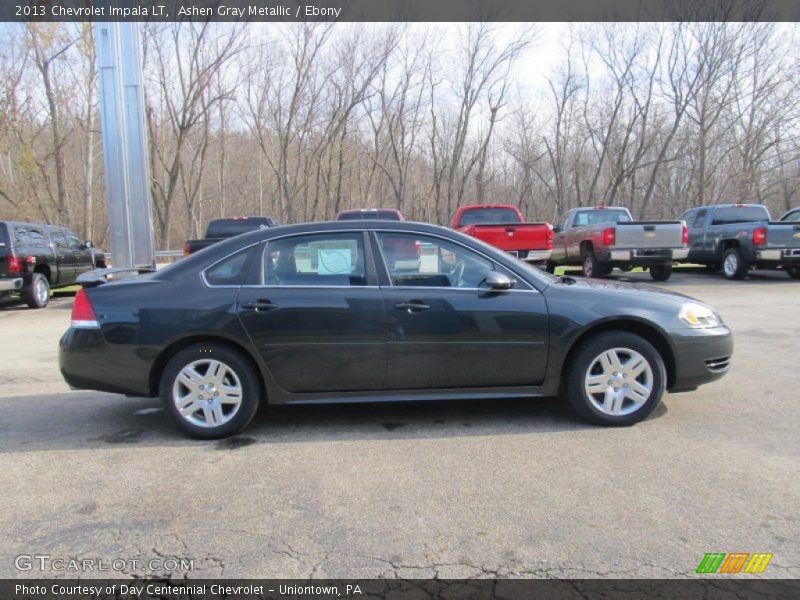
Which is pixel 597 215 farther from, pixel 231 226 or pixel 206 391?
pixel 206 391

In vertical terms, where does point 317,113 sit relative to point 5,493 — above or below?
above

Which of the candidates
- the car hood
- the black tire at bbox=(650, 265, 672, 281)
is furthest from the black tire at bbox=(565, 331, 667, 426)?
the black tire at bbox=(650, 265, 672, 281)

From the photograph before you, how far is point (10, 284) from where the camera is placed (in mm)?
11117

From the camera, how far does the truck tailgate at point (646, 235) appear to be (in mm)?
12742

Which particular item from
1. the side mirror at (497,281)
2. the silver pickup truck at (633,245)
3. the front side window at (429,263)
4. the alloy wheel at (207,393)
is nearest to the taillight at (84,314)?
the alloy wheel at (207,393)

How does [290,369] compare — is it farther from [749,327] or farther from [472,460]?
[749,327]

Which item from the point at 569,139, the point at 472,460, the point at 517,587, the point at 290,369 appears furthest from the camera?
the point at 569,139

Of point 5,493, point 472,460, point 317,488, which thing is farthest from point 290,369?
point 5,493

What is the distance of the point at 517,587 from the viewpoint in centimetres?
236

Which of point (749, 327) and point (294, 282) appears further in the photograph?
point (749, 327)

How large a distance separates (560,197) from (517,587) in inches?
1582

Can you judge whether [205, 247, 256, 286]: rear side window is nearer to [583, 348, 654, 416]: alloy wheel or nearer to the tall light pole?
[583, 348, 654, 416]: alloy wheel

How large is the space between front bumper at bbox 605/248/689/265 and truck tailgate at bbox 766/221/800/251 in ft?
7.46

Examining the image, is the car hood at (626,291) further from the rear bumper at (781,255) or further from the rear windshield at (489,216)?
the rear bumper at (781,255)
